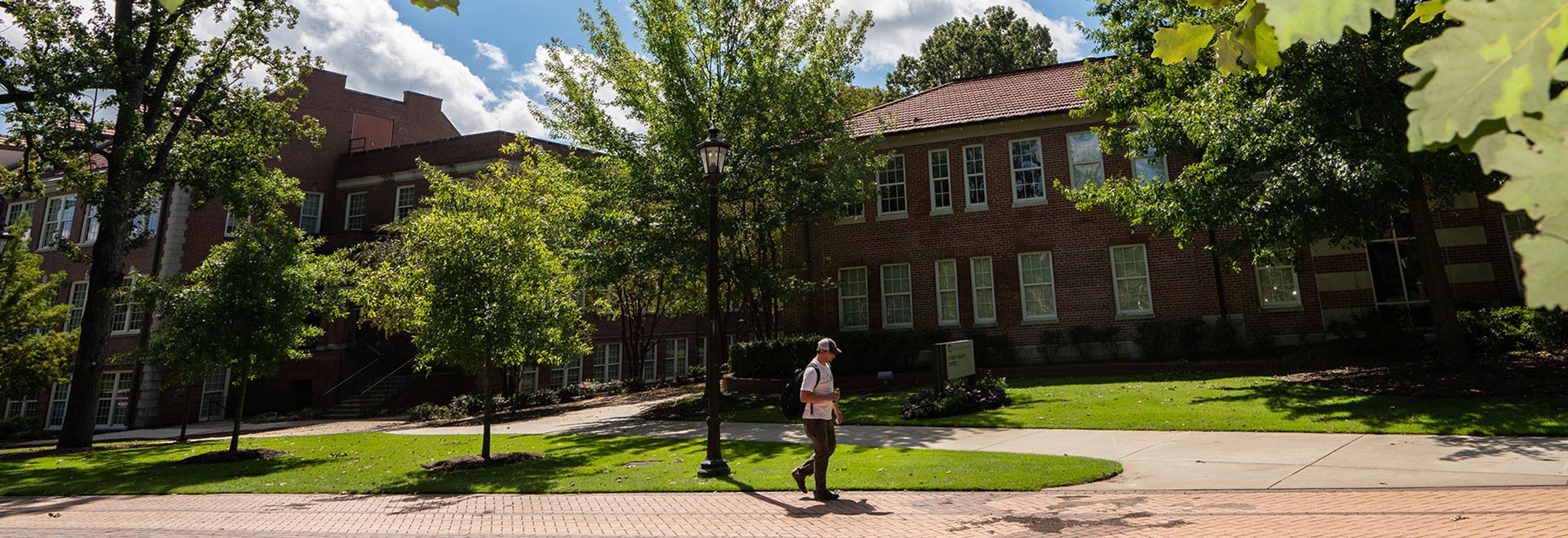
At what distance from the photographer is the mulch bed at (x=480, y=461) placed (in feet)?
41.4

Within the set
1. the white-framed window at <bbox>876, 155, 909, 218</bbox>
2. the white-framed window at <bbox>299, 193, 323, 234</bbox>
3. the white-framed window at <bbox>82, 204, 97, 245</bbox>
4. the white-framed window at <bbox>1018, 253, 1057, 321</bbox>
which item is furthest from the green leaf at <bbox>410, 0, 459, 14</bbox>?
the white-framed window at <bbox>82, 204, 97, 245</bbox>

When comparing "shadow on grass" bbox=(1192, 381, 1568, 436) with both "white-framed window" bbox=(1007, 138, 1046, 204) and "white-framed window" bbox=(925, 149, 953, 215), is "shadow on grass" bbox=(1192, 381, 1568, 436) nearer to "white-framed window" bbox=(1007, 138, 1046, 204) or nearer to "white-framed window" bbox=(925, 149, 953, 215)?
"white-framed window" bbox=(1007, 138, 1046, 204)

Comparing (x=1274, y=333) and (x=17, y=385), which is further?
(x=17, y=385)

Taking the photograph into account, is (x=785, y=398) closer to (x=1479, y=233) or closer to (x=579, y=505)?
(x=579, y=505)

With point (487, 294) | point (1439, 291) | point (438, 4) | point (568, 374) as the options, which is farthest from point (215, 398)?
point (1439, 291)

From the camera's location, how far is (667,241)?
19219 millimetres

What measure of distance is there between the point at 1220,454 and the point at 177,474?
16236mm

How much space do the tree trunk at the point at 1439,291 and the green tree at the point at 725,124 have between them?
38.8 ft

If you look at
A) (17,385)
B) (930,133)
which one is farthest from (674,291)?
(17,385)

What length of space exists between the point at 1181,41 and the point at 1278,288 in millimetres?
23549

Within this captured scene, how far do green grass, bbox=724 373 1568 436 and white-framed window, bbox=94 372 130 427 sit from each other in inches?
1109

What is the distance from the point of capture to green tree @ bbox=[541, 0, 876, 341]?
1936 centimetres

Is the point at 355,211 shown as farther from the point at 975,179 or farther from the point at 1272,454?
the point at 1272,454

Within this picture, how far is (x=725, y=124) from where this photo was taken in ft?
64.3
